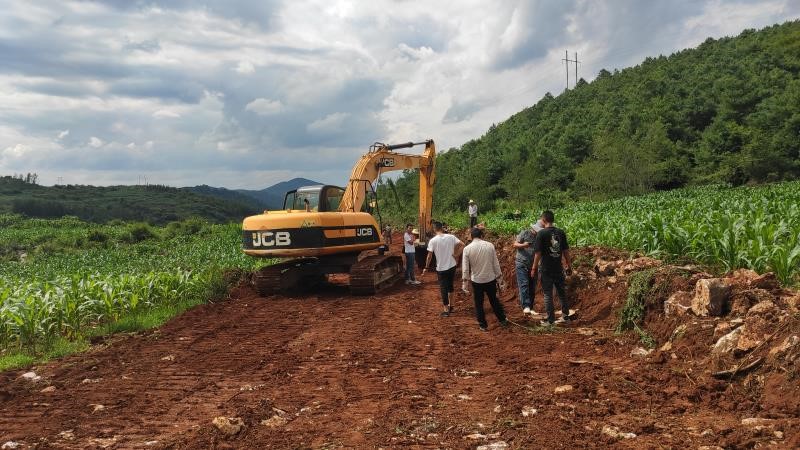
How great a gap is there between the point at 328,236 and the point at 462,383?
265 inches

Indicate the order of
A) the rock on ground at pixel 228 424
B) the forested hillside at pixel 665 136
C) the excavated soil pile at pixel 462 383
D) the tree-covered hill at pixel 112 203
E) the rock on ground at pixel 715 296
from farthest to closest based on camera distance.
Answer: the tree-covered hill at pixel 112 203, the forested hillside at pixel 665 136, the rock on ground at pixel 715 296, the rock on ground at pixel 228 424, the excavated soil pile at pixel 462 383

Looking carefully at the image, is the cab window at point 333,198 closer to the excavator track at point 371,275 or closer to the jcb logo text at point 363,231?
the jcb logo text at point 363,231

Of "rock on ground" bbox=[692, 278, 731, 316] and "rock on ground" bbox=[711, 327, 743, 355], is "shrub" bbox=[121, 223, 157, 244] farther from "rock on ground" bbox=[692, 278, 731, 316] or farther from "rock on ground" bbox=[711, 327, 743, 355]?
"rock on ground" bbox=[711, 327, 743, 355]

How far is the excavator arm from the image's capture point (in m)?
13.7

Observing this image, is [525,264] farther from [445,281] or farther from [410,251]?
[410,251]

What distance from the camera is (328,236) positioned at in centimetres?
1173

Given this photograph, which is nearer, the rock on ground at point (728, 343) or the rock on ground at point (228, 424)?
the rock on ground at point (228, 424)

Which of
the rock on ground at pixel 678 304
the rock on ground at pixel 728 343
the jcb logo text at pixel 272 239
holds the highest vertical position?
the jcb logo text at pixel 272 239

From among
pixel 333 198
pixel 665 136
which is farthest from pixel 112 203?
pixel 333 198

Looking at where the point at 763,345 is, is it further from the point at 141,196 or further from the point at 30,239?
the point at 141,196

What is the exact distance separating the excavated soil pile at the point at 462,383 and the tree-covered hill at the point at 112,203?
91520 millimetres

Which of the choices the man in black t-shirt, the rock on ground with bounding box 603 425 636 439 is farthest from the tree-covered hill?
the rock on ground with bounding box 603 425 636 439

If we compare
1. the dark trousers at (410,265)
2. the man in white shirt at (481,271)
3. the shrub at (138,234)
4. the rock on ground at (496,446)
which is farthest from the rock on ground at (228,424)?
the shrub at (138,234)

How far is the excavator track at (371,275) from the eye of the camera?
11938mm
